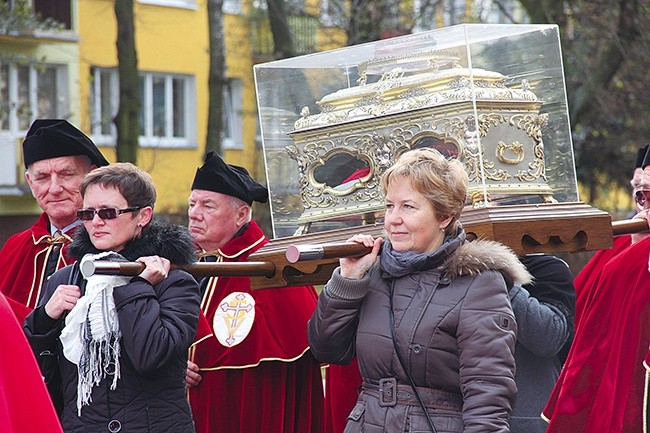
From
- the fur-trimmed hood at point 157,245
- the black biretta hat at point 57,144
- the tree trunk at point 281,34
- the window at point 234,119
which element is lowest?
the fur-trimmed hood at point 157,245

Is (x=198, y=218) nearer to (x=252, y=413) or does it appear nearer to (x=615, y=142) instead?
(x=252, y=413)

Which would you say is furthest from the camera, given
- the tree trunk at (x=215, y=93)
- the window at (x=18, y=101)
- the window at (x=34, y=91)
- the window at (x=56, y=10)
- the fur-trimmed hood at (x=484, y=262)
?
the window at (x=56, y=10)

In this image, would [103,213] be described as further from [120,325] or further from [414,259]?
[414,259]

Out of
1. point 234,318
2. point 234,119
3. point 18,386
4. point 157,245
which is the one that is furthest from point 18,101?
point 18,386

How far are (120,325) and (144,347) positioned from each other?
15cm

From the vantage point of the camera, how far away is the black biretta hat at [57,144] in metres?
5.92

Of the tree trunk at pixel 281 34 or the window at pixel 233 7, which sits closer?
the tree trunk at pixel 281 34

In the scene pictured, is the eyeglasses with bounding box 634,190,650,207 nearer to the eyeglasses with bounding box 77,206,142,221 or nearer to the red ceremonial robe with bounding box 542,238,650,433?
the red ceremonial robe with bounding box 542,238,650,433

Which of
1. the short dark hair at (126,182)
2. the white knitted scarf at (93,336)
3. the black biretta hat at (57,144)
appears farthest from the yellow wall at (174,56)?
the white knitted scarf at (93,336)

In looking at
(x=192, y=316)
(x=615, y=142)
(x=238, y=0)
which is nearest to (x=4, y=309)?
(x=192, y=316)

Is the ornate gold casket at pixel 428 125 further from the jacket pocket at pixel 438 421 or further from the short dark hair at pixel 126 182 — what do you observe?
the jacket pocket at pixel 438 421

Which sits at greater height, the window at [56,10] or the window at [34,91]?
the window at [56,10]

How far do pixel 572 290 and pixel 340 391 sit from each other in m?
1.39

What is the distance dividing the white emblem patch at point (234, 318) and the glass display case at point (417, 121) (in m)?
0.71
